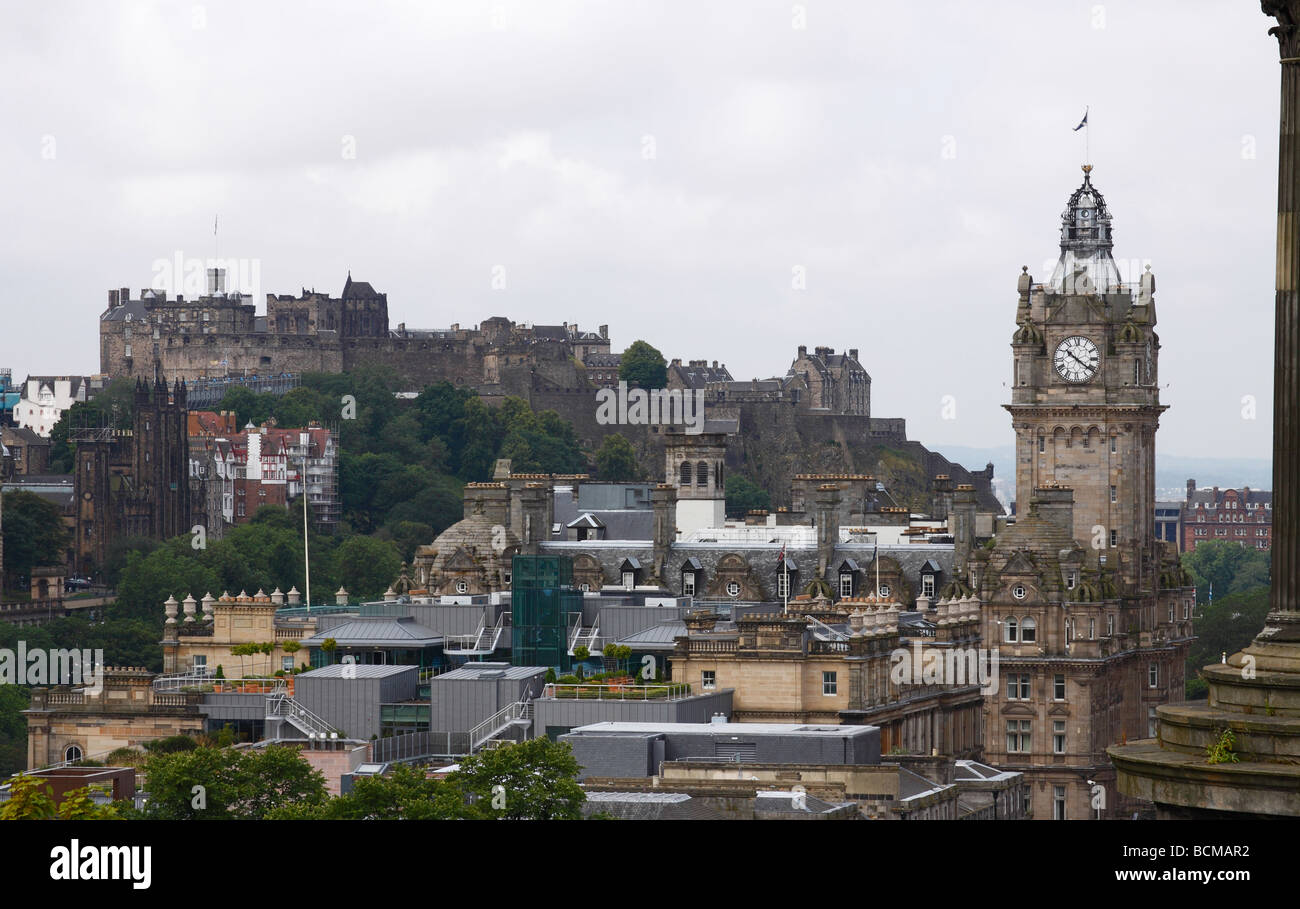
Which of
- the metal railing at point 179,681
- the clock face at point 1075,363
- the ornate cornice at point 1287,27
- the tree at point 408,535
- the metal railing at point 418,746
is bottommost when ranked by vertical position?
the metal railing at point 418,746

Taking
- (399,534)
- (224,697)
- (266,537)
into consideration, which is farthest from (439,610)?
(399,534)

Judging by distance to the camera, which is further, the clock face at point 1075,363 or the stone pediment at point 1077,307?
the stone pediment at point 1077,307

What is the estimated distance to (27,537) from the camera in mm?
181500

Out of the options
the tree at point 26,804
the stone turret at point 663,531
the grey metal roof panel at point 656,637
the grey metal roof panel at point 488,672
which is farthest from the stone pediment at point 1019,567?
the tree at point 26,804

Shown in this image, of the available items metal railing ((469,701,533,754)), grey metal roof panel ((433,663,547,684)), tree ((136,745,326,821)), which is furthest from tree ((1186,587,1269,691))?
tree ((136,745,326,821))

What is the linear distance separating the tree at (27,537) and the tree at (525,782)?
132 meters

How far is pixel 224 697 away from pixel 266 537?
4076 inches

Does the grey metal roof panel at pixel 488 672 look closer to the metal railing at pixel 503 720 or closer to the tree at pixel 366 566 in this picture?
the metal railing at pixel 503 720

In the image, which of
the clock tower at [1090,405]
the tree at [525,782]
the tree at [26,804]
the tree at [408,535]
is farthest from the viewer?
the tree at [408,535]

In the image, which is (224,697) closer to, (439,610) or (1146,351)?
(439,610)

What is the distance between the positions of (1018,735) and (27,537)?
100810 mm

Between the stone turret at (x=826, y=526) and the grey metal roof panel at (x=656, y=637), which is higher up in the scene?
the stone turret at (x=826, y=526)

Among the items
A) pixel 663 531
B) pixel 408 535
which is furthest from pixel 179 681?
pixel 408 535

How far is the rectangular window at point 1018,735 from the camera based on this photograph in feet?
310
